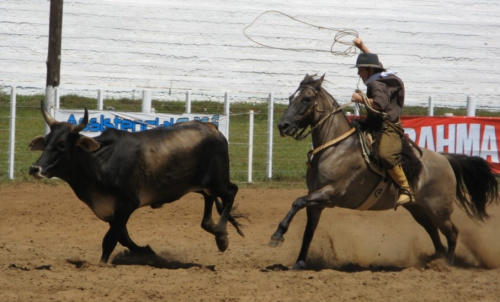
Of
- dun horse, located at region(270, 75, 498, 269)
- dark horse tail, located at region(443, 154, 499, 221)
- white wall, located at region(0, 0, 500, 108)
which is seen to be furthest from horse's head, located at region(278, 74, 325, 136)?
white wall, located at region(0, 0, 500, 108)

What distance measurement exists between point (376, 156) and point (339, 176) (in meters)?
0.46

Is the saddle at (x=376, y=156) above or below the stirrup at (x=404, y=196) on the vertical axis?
above

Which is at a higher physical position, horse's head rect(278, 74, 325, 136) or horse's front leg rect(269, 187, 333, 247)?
horse's head rect(278, 74, 325, 136)

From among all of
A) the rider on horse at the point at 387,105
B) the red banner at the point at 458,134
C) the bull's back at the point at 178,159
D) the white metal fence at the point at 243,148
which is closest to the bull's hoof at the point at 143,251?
the bull's back at the point at 178,159

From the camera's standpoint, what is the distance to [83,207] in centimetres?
1302

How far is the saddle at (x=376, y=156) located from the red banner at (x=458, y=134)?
6600 mm

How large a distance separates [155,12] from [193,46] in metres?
1.31

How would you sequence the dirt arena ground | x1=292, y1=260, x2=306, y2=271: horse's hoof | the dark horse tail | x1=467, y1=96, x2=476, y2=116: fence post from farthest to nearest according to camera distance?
1. x1=467, y1=96, x2=476, y2=116: fence post
2. the dark horse tail
3. x1=292, y1=260, x2=306, y2=271: horse's hoof
4. the dirt arena ground

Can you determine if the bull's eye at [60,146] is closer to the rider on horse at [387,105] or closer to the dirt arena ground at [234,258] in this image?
the dirt arena ground at [234,258]

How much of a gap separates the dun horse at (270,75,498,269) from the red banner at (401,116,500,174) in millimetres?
6183

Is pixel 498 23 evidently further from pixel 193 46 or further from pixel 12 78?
pixel 12 78

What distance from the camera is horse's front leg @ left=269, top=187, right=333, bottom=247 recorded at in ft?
28.0

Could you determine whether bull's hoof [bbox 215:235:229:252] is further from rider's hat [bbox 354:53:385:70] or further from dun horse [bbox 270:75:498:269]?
rider's hat [bbox 354:53:385:70]

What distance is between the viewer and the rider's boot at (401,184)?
30.2 feet
